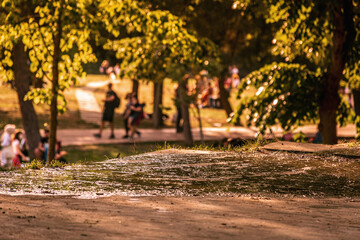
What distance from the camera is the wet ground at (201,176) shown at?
679cm

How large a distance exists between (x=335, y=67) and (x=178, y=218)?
8199 millimetres

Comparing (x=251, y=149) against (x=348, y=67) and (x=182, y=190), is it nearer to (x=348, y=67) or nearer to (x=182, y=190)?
(x=182, y=190)

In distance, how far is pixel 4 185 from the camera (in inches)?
275

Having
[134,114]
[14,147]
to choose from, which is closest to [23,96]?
[14,147]

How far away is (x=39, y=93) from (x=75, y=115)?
825 inches

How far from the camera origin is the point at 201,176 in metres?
7.68

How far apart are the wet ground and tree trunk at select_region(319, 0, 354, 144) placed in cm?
429

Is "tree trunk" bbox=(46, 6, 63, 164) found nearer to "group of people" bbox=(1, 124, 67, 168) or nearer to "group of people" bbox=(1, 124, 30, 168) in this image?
"group of people" bbox=(1, 124, 67, 168)

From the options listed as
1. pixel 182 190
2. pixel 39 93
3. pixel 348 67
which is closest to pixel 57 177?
pixel 182 190

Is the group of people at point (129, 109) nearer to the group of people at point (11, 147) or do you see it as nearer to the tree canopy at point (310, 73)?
the group of people at point (11, 147)

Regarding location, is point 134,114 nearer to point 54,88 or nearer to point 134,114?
point 134,114

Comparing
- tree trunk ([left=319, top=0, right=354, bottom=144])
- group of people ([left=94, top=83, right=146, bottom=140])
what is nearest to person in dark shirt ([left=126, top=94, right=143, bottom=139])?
group of people ([left=94, top=83, right=146, bottom=140])

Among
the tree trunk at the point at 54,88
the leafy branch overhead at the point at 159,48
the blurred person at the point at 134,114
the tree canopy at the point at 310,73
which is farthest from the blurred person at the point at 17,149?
the blurred person at the point at 134,114

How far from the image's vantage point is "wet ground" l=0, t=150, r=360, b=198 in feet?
22.3
